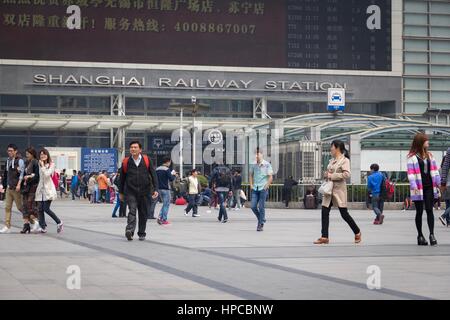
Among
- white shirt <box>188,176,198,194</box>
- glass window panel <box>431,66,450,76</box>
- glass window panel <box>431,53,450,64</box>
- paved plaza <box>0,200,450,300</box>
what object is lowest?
paved plaza <box>0,200,450,300</box>

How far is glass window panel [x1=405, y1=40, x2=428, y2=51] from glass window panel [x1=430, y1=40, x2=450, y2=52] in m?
0.49

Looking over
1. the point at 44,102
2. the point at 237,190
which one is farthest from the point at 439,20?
the point at 237,190

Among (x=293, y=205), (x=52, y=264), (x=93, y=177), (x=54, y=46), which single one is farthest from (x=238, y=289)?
(x=54, y=46)

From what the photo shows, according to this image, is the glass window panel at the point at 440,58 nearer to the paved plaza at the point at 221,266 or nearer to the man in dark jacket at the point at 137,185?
the paved plaza at the point at 221,266

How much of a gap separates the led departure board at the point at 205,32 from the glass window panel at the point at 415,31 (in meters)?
7.36

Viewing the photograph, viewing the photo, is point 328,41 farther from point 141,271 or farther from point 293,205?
point 141,271

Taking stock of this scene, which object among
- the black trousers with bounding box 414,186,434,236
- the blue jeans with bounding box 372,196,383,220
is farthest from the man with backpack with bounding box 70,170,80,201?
the black trousers with bounding box 414,186,434,236

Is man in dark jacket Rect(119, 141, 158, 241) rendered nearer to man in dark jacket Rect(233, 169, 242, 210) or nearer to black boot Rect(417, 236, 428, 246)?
black boot Rect(417, 236, 428, 246)

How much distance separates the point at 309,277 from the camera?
10.6 metres

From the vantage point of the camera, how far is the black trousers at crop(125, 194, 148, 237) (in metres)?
16.9

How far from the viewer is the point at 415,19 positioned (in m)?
74.0

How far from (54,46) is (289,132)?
982 inches
